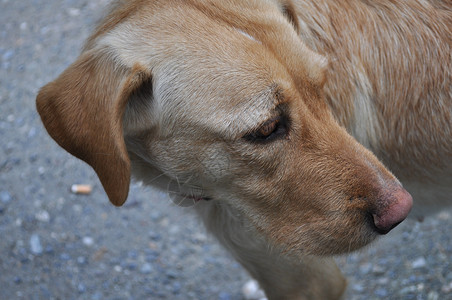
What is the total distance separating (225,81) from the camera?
2.16 m

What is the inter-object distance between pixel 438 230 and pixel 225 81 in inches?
117

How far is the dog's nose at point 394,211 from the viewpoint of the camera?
2264 millimetres

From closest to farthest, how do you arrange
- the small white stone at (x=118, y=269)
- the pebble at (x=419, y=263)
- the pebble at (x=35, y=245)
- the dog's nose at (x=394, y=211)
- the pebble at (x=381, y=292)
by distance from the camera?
the dog's nose at (x=394, y=211) < the pebble at (x=381, y=292) < the pebble at (x=419, y=263) < the small white stone at (x=118, y=269) < the pebble at (x=35, y=245)

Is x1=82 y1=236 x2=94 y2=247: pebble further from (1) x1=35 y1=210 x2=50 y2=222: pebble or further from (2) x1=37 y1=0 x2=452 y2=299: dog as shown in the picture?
(2) x1=37 y1=0 x2=452 y2=299: dog

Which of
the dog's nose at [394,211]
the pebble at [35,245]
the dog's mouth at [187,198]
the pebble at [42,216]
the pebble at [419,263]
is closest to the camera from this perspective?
the dog's nose at [394,211]

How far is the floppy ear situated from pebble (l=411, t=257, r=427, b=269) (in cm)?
271

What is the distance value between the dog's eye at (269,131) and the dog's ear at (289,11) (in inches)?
27.5

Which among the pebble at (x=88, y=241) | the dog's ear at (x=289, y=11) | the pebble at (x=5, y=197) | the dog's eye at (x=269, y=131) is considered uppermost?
the dog's ear at (x=289, y=11)

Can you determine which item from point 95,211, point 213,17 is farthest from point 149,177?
point 95,211

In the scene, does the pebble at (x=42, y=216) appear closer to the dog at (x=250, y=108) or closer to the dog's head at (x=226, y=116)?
the dog at (x=250, y=108)

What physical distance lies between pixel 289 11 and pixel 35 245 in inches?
123

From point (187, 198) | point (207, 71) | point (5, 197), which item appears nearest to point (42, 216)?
point (5, 197)

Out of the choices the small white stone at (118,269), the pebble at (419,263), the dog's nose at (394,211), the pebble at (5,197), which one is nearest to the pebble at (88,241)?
the small white stone at (118,269)

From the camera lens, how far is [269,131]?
7.23 feet
